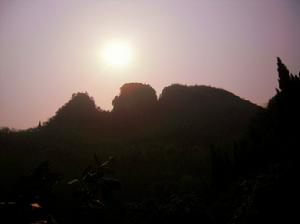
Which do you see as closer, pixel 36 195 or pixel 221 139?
pixel 36 195

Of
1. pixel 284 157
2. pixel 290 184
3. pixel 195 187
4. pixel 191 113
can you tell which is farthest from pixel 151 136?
pixel 290 184

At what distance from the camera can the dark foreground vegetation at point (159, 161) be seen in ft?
44.9

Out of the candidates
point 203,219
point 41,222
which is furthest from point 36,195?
point 203,219

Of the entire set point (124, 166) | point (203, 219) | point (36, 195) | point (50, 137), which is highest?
point (50, 137)

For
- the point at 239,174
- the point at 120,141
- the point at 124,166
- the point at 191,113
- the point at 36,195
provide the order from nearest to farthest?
the point at 36,195 → the point at 239,174 → the point at 124,166 → the point at 120,141 → the point at 191,113

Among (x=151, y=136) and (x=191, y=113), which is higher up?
(x=191, y=113)

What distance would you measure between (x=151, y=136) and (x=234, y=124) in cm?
Answer: 1710

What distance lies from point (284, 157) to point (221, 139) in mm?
29174

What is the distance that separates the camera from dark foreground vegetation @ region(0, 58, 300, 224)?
13.7 meters

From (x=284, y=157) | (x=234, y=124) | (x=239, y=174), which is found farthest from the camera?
(x=234, y=124)

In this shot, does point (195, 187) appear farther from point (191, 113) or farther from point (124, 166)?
point (191, 113)

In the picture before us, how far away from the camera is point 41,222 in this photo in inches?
268

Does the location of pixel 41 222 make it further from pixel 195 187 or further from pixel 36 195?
pixel 195 187

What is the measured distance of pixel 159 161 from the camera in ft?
161
